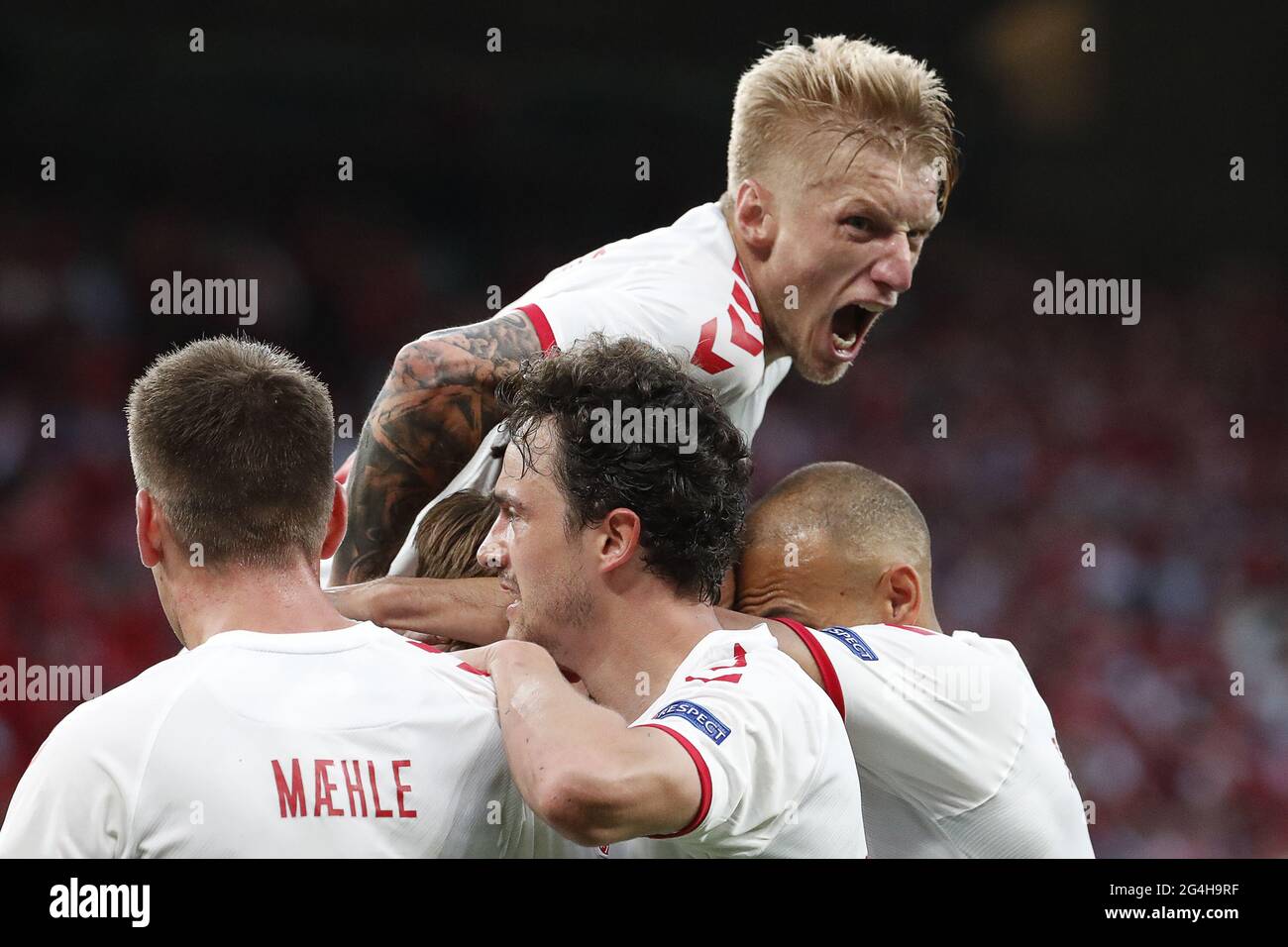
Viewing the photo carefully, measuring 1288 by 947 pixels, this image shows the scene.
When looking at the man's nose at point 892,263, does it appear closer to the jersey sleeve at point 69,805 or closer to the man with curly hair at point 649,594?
the man with curly hair at point 649,594

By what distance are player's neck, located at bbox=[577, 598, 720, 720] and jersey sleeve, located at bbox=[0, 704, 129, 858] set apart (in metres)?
0.99

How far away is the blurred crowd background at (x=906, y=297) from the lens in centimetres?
948

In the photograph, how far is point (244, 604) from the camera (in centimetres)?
263

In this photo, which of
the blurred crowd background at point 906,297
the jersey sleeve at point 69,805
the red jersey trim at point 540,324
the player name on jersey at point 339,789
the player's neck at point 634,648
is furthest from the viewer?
the blurred crowd background at point 906,297

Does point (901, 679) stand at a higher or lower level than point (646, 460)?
lower

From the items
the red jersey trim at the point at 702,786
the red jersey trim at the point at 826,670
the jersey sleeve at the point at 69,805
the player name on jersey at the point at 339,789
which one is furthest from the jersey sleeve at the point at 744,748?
the jersey sleeve at the point at 69,805

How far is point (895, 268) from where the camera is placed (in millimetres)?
4324

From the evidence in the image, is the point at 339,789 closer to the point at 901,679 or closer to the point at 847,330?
the point at 901,679

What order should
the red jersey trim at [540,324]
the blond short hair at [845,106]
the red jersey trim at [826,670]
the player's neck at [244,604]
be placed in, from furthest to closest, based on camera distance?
the blond short hair at [845,106], the red jersey trim at [540,324], the red jersey trim at [826,670], the player's neck at [244,604]

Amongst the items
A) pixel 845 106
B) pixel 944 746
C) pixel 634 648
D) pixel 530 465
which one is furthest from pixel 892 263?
pixel 634 648

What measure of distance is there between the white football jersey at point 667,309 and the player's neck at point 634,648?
2.21ft

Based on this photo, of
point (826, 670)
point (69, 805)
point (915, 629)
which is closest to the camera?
point (69, 805)

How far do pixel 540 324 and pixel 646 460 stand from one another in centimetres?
79

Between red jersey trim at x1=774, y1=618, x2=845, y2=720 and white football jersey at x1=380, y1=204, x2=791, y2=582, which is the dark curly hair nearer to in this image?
red jersey trim at x1=774, y1=618, x2=845, y2=720
